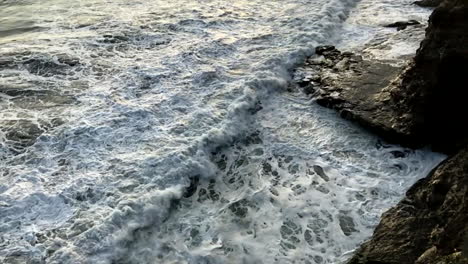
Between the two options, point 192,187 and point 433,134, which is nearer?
point 192,187

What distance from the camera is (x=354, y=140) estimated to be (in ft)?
22.2

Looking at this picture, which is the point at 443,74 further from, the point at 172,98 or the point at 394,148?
the point at 172,98

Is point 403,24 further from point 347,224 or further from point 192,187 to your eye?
point 192,187

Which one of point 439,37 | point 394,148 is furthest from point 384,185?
point 439,37

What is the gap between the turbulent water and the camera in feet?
16.9

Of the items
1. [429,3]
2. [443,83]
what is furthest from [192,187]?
[429,3]

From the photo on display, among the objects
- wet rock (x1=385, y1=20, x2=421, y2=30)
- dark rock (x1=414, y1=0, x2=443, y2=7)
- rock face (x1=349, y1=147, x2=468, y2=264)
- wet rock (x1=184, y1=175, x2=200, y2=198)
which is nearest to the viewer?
rock face (x1=349, y1=147, x2=468, y2=264)

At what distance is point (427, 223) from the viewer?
471 centimetres

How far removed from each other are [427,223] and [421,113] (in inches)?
79.9

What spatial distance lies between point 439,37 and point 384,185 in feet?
6.61

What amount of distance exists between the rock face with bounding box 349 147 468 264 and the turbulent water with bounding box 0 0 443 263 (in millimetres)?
328

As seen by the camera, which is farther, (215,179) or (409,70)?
(409,70)

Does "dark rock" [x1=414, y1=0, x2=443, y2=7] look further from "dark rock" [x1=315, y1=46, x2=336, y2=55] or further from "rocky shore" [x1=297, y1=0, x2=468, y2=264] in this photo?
"rocky shore" [x1=297, y1=0, x2=468, y2=264]

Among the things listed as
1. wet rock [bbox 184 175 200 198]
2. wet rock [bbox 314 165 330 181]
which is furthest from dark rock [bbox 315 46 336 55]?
wet rock [bbox 184 175 200 198]
